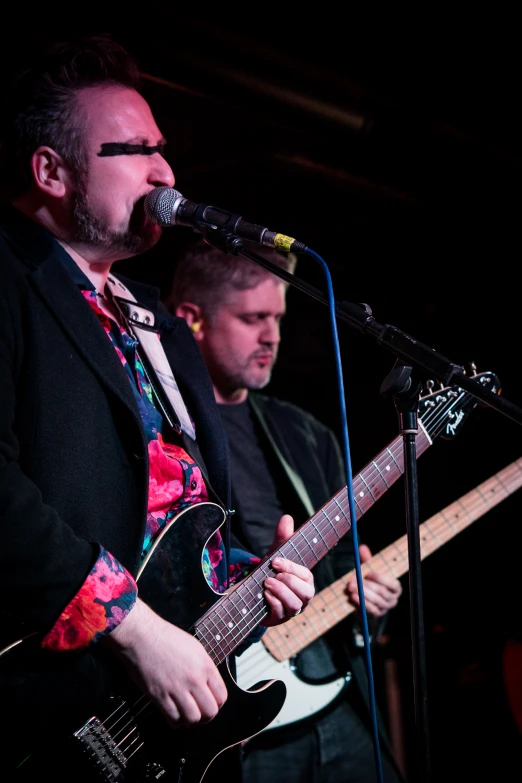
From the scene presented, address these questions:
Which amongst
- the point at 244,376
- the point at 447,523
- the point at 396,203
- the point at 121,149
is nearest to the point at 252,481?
the point at 244,376

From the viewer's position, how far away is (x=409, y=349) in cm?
141

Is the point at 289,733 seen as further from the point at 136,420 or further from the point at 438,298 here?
the point at 438,298

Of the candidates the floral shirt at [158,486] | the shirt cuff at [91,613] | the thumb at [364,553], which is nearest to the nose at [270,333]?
the thumb at [364,553]

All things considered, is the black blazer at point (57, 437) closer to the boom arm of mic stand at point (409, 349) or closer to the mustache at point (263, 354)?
the boom arm of mic stand at point (409, 349)

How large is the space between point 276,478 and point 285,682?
2.93ft

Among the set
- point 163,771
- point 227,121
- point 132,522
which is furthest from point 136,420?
point 227,121

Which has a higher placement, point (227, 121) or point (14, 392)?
point (227, 121)

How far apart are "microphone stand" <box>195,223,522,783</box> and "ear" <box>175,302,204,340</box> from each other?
5.91 feet

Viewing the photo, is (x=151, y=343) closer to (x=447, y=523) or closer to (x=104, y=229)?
(x=104, y=229)

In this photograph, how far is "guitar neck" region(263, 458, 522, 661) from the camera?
8.56 ft

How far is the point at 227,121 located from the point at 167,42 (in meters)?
0.89

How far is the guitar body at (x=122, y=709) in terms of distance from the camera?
1.31 metres

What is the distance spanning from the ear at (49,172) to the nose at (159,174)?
242 millimetres

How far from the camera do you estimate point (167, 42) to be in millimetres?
2533
